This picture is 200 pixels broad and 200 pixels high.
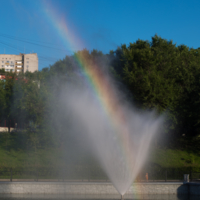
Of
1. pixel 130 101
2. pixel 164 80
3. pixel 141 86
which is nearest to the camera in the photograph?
pixel 141 86

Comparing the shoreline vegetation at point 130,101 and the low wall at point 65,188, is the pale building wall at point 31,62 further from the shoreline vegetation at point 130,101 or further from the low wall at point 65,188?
the low wall at point 65,188

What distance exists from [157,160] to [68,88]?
Result: 521 inches

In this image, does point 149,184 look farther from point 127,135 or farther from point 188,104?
point 188,104

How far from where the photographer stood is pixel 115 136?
1777 centimetres

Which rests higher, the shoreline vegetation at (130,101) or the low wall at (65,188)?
the shoreline vegetation at (130,101)

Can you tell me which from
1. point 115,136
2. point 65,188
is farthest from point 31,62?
point 65,188

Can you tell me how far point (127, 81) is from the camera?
28.6m

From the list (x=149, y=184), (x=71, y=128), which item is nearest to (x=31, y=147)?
(x=71, y=128)

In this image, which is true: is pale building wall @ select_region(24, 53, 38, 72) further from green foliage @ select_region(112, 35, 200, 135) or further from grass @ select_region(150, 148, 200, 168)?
grass @ select_region(150, 148, 200, 168)

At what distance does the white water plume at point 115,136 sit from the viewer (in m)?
14.8

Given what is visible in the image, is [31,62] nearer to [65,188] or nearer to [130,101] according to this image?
[130,101]

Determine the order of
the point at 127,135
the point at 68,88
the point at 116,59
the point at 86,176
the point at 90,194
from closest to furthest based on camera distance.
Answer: the point at 90,194 → the point at 127,135 → the point at 86,176 → the point at 68,88 → the point at 116,59

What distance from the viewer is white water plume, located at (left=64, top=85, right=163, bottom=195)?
1480cm

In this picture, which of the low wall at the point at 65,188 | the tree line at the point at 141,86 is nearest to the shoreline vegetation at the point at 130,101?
the tree line at the point at 141,86
